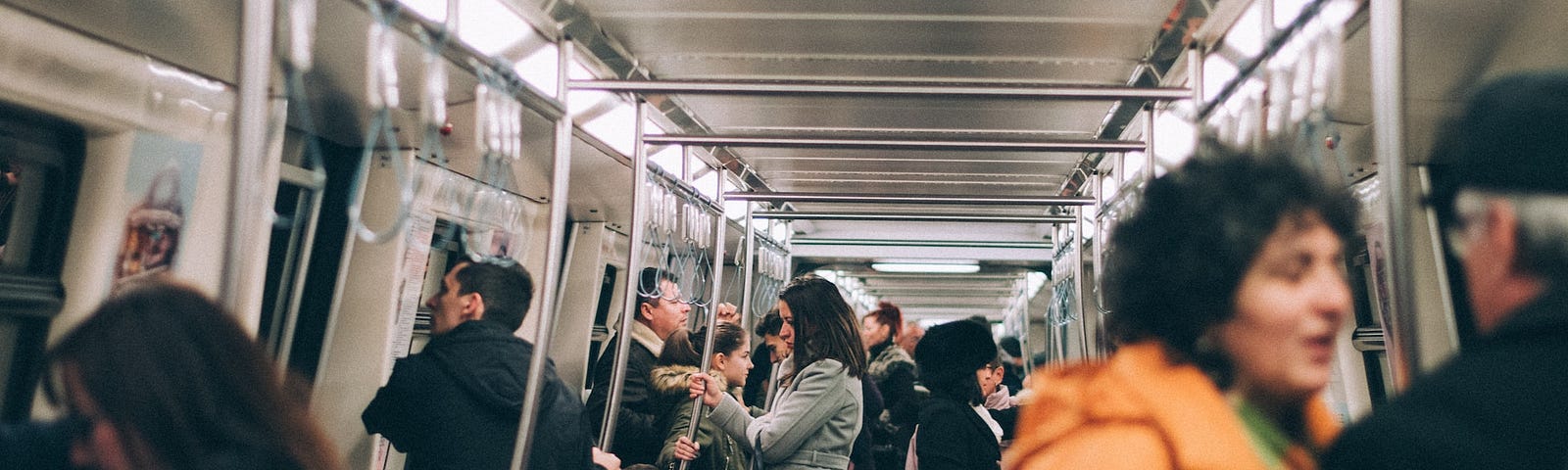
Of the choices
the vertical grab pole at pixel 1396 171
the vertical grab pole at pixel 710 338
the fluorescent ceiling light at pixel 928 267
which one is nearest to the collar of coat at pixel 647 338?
the vertical grab pole at pixel 710 338

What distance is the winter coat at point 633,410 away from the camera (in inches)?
174

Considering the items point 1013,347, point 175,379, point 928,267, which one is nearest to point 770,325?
point 928,267

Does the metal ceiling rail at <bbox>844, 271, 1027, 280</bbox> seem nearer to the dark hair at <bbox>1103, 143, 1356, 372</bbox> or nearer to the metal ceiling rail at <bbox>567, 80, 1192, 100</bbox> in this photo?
the metal ceiling rail at <bbox>567, 80, 1192, 100</bbox>

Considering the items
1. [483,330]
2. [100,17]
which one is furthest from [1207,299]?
[100,17]

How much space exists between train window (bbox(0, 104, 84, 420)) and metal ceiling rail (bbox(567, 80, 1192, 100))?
1.33m

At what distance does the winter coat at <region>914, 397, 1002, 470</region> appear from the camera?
3762mm

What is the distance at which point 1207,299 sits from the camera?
45.4 inches

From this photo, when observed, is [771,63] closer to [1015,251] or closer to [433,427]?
[433,427]

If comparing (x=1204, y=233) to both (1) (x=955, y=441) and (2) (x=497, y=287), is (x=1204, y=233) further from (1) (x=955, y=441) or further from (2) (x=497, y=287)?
(1) (x=955, y=441)

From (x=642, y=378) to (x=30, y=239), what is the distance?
2.32m

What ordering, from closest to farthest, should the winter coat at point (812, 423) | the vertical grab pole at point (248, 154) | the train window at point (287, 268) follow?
the vertical grab pole at point (248, 154)
the winter coat at point (812, 423)
the train window at point (287, 268)

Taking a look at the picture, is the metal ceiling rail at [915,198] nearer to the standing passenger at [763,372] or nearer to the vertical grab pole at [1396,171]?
the standing passenger at [763,372]

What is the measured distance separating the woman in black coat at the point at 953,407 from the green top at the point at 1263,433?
8.68 feet

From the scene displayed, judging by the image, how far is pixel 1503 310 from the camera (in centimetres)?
106
